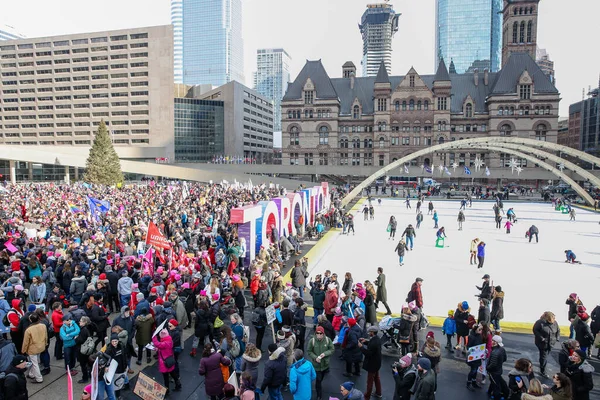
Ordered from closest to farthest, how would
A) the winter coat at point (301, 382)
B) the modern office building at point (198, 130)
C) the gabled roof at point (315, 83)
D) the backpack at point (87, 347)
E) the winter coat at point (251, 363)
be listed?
the winter coat at point (301, 382) → the winter coat at point (251, 363) → the backpack at point (87, 347) → the gabled roof at point (315, 83) → the modern office building at point (198, 130)

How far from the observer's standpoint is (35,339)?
9023mm

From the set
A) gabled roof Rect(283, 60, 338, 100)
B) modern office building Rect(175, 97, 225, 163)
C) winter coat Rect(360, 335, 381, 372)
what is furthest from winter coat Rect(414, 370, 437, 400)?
modern office building Rect(175, 97, 225, 163)

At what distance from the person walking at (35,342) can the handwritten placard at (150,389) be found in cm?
314

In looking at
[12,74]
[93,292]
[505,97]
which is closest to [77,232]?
[93,292]

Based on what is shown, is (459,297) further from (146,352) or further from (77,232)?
(77,232)

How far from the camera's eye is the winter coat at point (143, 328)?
957 cm

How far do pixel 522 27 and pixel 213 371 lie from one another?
10751 centimetres

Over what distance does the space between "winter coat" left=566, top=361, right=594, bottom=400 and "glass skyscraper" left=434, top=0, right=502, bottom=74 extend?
205 m

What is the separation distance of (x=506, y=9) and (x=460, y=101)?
28.6 meters

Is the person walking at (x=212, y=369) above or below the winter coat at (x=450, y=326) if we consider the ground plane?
above

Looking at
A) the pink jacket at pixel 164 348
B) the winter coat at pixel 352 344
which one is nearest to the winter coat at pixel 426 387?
the winter coat at pixel 352 344

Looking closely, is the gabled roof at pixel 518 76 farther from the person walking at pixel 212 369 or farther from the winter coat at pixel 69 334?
the winter coat at pixel 69 334

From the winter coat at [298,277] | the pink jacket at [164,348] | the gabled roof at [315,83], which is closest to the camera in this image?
the pink jacket at [164,348]

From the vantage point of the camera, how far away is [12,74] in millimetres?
115938
